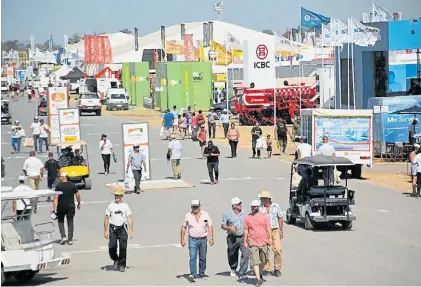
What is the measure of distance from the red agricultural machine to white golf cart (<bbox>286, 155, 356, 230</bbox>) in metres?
33.0

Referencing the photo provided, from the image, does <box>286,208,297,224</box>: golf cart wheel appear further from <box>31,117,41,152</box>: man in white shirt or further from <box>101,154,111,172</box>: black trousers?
<box>31,117,41,152</box>: man in white shirt

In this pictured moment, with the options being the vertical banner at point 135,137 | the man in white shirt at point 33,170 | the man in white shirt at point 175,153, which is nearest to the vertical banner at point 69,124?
the man in white shirt at point 175,153

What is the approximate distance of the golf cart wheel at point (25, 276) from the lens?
15.0 meters

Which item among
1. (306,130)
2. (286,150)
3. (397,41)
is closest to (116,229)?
(306,130)

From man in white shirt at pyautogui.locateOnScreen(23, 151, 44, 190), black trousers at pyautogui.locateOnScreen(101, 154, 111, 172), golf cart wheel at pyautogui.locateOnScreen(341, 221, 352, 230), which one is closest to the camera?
golf cart wheel at pyautogui.locateOnScreen(341, 221, 352, 230)

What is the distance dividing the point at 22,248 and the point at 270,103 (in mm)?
40401

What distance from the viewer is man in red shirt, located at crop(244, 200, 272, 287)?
14352 millimetres

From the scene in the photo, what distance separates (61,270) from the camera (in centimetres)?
1620

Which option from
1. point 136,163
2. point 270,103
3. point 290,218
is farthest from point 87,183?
point 270,103

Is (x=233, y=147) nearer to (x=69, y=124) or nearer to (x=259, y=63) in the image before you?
(x=69, y=124)

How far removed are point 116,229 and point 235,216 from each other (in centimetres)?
209

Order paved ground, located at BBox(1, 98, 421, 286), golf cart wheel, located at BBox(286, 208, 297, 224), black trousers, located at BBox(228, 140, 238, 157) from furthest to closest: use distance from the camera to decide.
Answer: black trousers, located at BBox(228, 140, 238, 157), golf cart wheel, located at BBox(286, 208, 297, 224), paved ground, located at BBox(1, 98, 421, 286)

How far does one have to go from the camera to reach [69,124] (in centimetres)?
3869

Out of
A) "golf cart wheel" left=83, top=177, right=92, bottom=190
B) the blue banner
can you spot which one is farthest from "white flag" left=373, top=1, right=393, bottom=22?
"golf cart wheel" left=83, top=177, right=92, bottom=190
